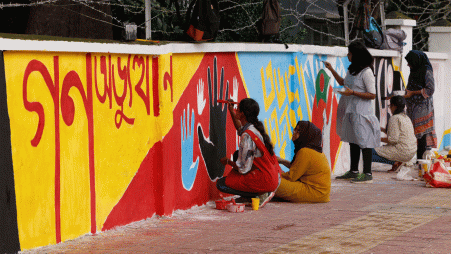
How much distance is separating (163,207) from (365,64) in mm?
3862

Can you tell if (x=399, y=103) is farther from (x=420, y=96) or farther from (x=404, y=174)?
(x=404, y=174)

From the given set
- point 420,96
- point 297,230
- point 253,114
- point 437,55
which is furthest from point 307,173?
point 437,55

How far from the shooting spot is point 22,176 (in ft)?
16.9

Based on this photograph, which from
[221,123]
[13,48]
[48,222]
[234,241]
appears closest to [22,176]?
[48,222]

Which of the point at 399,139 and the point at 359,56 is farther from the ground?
the point at 359,56

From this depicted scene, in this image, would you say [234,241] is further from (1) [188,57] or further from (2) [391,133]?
(2) [391,133]

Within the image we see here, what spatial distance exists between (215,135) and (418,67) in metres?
4.57

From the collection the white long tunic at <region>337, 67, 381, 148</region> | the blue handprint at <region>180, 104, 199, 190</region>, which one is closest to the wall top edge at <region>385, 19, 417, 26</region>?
the white long tunic at <region>337, 67, 381, 148</region>

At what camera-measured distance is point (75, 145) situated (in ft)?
19.0

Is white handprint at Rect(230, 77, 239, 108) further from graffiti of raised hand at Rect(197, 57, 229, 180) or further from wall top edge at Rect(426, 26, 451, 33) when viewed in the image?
wall top edge at Rect(426, 26, 451, 33)


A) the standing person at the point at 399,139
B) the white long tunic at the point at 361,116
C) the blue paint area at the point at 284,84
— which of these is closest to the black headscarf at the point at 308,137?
the blue paint area at the point at 284,84

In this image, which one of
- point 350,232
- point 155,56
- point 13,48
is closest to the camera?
point 13,48

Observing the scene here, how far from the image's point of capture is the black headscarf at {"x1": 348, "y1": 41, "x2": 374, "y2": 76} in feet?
31.2

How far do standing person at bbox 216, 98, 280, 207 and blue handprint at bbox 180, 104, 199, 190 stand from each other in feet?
1.10
